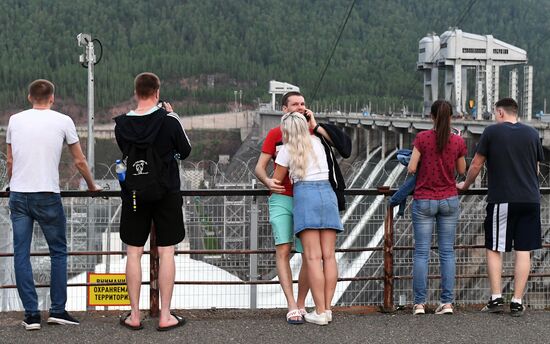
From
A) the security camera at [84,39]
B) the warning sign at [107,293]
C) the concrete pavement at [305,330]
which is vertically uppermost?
the security camera at [84,39]

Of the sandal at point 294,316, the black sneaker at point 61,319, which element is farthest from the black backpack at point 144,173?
the sandal at point 294,316

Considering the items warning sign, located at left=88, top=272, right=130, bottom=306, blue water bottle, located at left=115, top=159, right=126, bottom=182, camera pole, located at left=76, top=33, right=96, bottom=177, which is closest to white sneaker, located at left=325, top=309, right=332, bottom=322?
blue water bottle, located at left=115, top=159, right=126, bottom=182

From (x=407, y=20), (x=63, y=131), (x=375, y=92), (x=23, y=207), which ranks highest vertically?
(x=407, y=20)

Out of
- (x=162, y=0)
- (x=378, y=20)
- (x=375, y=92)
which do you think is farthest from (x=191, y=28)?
(x=375, y=92)

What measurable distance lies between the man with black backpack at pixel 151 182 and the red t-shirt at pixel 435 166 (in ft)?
5.20

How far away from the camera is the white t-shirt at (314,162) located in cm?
524

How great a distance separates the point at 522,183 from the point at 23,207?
10.4 ft

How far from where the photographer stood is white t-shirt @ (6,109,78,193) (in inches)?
199

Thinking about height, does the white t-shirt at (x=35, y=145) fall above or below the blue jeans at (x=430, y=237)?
above

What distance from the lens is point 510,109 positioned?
568 cm

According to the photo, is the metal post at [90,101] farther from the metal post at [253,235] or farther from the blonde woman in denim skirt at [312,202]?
the blonde woman in denim skirt at [312,202]

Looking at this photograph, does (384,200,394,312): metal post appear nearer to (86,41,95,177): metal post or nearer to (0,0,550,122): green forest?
(86,41,95,177): metal post

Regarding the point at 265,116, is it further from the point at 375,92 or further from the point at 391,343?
the point at 391,343

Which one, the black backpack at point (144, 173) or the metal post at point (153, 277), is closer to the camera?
the black backpack at point (144, 173)
